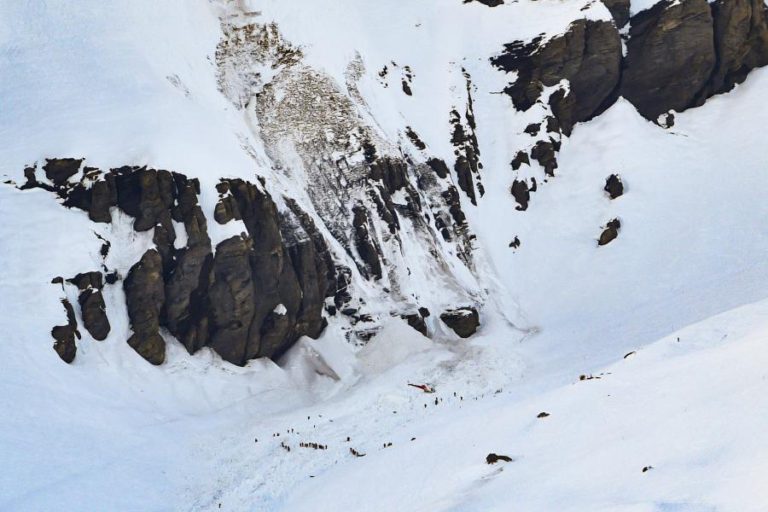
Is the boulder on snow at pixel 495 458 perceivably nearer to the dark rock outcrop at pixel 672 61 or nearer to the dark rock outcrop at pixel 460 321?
the dark rock outcrop at pixel 460 321

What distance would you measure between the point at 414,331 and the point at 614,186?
1858 centimetres

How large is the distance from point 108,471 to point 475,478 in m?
11.4

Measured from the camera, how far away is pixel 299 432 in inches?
899

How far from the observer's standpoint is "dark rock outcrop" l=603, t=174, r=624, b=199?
139 feet

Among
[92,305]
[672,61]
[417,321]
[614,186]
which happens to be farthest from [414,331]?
[672,61]

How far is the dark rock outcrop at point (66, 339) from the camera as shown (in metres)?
22.7

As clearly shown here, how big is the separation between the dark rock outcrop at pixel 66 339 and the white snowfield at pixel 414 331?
1.27 ft

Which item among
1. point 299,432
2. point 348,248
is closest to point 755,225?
point 348,248

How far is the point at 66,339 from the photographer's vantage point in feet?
75.4

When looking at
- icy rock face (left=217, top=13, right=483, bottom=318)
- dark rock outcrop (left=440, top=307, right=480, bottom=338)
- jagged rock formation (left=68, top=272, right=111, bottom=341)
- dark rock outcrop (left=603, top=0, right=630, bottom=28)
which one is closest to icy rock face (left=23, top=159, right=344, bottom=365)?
jagged rock formation (left=68, top=272, right=111, bottom=341)

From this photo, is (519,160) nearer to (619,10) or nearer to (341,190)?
(341,190)

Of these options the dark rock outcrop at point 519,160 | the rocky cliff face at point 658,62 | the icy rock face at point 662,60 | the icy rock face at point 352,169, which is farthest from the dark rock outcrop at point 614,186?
the icy rock face at point 352,169

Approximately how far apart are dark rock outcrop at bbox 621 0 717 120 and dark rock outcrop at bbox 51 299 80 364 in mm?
41374

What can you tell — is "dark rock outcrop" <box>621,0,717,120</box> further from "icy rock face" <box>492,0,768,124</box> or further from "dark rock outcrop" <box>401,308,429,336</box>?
"dark rock outcrop" <box>401,308,429,336</box>
